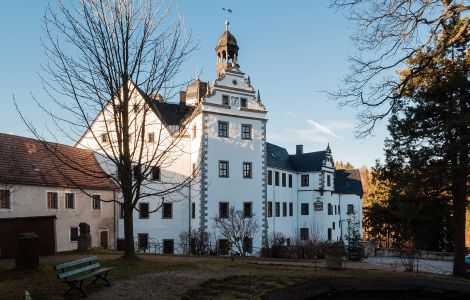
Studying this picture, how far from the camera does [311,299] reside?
1491cm

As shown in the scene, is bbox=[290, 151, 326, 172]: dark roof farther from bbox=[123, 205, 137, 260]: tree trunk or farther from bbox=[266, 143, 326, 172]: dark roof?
bbox=[123, 205, 137, 260]: tree trunk

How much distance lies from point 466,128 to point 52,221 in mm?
21367

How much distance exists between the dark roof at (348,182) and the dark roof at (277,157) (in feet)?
28.8

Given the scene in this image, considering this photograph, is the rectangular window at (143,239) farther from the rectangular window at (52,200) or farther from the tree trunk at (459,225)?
the tree trunk at (459,225)

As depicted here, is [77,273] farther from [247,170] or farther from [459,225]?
[247,170]

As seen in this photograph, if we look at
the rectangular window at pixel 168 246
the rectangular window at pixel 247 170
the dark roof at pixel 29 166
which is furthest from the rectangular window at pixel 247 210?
the dark roof at pixel 29 166

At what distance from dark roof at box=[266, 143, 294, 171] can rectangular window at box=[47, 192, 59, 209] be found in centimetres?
2039

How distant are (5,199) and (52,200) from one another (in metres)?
3.89

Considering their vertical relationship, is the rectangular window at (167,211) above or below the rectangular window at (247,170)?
below

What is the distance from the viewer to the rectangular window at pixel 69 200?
30.2 meters

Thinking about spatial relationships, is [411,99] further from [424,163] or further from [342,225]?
[342,225]

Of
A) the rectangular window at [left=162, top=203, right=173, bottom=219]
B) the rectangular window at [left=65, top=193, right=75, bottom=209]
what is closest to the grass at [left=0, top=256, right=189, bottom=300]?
the rectangular window at [left=65, top=193, right=75, bottom=209]

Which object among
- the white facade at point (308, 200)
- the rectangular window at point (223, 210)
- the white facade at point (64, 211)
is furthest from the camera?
the white facade at point (308, 200)

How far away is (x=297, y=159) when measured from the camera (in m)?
52.2
